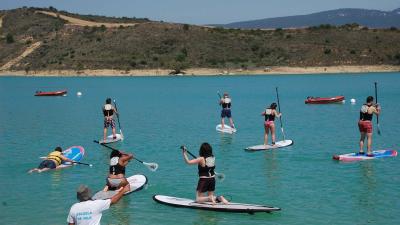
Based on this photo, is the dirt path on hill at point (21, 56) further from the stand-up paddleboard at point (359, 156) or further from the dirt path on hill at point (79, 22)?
the stand-up paddleboard at point (359, 156)

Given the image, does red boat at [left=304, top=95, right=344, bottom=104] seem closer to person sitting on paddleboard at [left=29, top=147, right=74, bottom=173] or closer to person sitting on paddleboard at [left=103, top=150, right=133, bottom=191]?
person sitting on paddleboard at [left=29, top=147, right=74, bottom=173]

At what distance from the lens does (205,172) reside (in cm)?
1568

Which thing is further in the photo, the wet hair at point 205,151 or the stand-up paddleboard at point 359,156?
the stand-up paddleboard at point 359,156

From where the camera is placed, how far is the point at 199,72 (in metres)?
109

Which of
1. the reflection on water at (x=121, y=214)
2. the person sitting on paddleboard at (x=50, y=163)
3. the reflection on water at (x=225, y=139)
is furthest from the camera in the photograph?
the reflection on water at (x=225, y=139)

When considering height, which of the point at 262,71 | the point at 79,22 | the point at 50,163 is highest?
the point at 79,22

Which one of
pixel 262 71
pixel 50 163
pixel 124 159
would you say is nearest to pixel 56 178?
pixel 50 163

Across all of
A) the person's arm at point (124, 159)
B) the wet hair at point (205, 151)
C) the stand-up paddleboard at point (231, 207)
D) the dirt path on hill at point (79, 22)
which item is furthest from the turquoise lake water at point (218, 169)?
the dirt path on hill at point (79, 22)

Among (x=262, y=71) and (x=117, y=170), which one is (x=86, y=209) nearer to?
(x=117, y=170)

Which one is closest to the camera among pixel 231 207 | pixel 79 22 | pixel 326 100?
pixel 231 207

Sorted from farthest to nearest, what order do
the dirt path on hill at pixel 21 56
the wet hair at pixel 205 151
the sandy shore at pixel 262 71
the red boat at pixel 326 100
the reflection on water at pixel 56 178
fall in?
the dirt path on hill at pixel 21 56 → the sandy shore at pixel 262 71 → the red boat at pixel 326 100 → the reflection on water at pixel 56 178 → the wet hair at pixel 205 151

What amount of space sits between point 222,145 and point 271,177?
293 inches

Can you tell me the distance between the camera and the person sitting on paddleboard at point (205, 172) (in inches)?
609

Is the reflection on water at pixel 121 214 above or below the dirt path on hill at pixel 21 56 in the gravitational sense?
below
